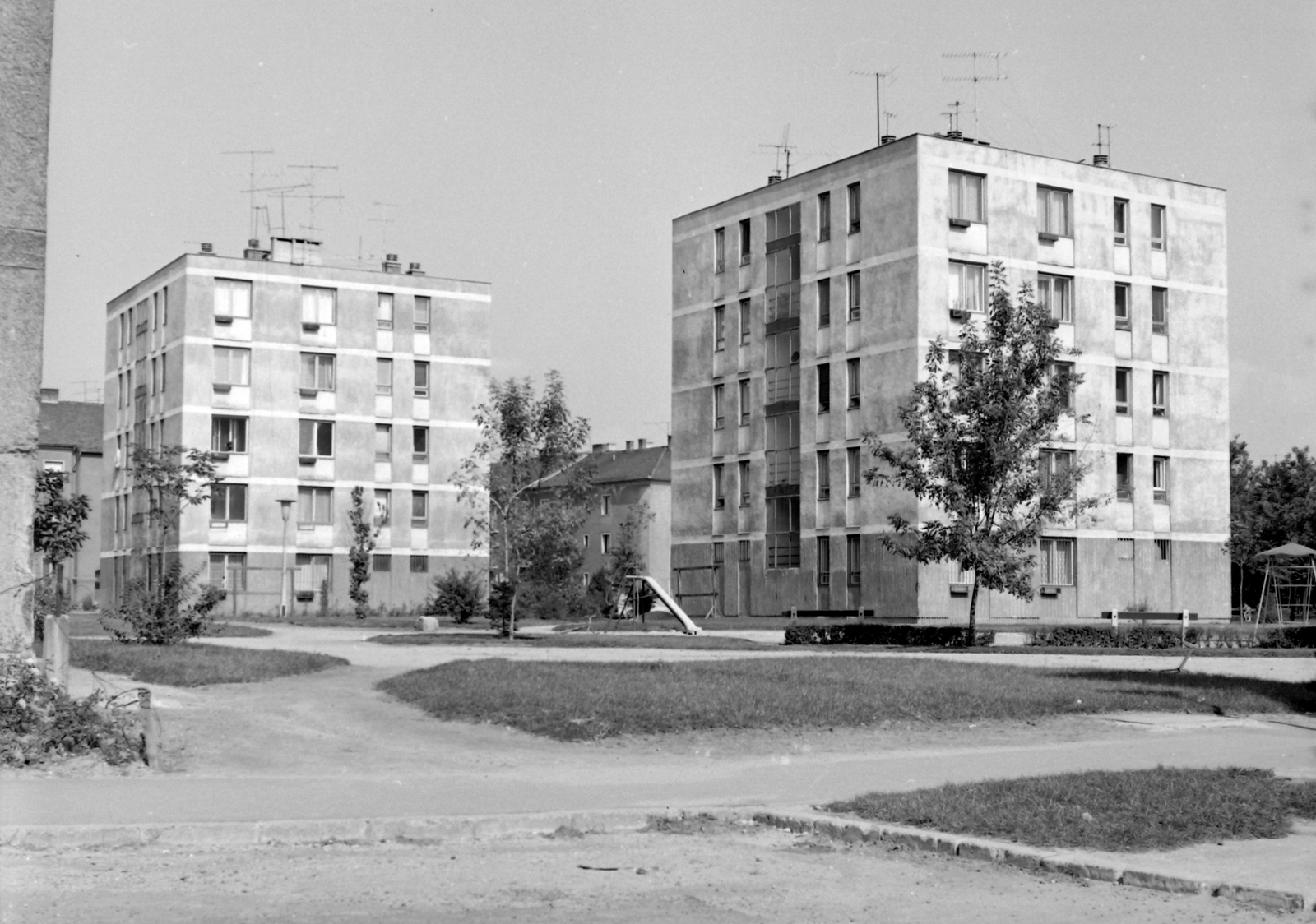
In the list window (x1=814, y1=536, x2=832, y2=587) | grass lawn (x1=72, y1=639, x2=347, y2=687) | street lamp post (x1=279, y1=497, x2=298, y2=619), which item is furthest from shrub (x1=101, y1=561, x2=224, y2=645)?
street lamp post (x1=279, y1=497, x2=298, y2=619)

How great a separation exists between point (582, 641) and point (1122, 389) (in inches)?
1244

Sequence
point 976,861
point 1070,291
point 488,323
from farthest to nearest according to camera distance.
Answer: point 488,323
point 1070,291
point 976,861

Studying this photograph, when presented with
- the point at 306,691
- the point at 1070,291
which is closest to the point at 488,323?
the point at 1070,291

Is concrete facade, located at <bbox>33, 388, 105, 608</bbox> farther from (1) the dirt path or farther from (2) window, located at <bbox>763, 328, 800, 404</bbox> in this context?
(1) the dirt path

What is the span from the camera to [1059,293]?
58438 mm

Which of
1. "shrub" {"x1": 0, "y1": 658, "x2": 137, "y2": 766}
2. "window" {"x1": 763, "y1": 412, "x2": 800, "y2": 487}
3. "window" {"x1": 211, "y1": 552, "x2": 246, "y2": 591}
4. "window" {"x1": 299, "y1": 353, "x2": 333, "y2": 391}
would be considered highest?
"window" {"x1": 299, "y1": 353, "x2": 333, "y2": 391}

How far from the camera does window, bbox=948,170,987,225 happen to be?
55969 millimetres

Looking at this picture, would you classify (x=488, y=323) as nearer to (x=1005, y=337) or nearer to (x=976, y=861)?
(x=1005, y=337)

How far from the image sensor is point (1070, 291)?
2301 inches

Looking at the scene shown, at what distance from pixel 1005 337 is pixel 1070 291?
23300 millimetres

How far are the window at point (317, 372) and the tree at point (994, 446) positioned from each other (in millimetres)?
43671

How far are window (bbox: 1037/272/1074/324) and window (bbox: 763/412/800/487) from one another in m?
10.4

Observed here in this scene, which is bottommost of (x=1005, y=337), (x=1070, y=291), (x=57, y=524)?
(x=57, y=524)

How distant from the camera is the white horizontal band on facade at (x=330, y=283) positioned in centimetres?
7350
